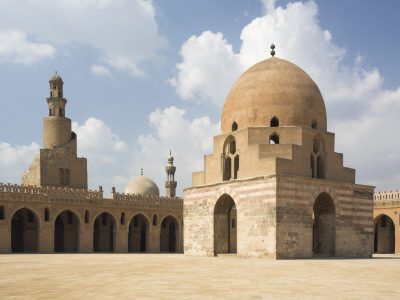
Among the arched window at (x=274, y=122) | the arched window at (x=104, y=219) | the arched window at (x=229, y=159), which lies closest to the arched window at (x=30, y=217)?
the arched window at (x=104, y=219)

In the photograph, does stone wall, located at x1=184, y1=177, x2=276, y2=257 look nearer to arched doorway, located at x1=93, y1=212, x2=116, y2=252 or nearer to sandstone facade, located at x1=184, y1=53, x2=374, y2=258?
sandstone facade, located at x1=184, y1=53, x2=374, y2=258

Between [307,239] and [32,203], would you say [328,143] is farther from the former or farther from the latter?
[32,203]

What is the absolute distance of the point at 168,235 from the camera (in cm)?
3862

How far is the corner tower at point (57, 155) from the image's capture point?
112ft

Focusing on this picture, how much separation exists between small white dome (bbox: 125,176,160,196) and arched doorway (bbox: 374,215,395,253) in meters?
18.0

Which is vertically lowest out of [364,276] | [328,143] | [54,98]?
[364,276]

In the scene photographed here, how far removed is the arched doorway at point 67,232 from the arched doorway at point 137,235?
4781 mm

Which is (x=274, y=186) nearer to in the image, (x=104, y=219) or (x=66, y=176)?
(x=104, y=219)

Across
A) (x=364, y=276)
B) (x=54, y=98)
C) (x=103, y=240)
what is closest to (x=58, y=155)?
(x=54, y=98)

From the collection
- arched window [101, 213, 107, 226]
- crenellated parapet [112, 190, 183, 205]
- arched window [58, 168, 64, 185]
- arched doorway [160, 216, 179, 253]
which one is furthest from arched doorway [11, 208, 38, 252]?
arched doorway [160, 216, 179, 253]

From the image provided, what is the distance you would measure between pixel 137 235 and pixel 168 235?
2803 mm

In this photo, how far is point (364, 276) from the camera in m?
11.2

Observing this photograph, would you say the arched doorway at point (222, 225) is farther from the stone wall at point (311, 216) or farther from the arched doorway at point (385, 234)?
the arched doorway at point (385, 234)

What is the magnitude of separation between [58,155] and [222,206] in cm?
1746
